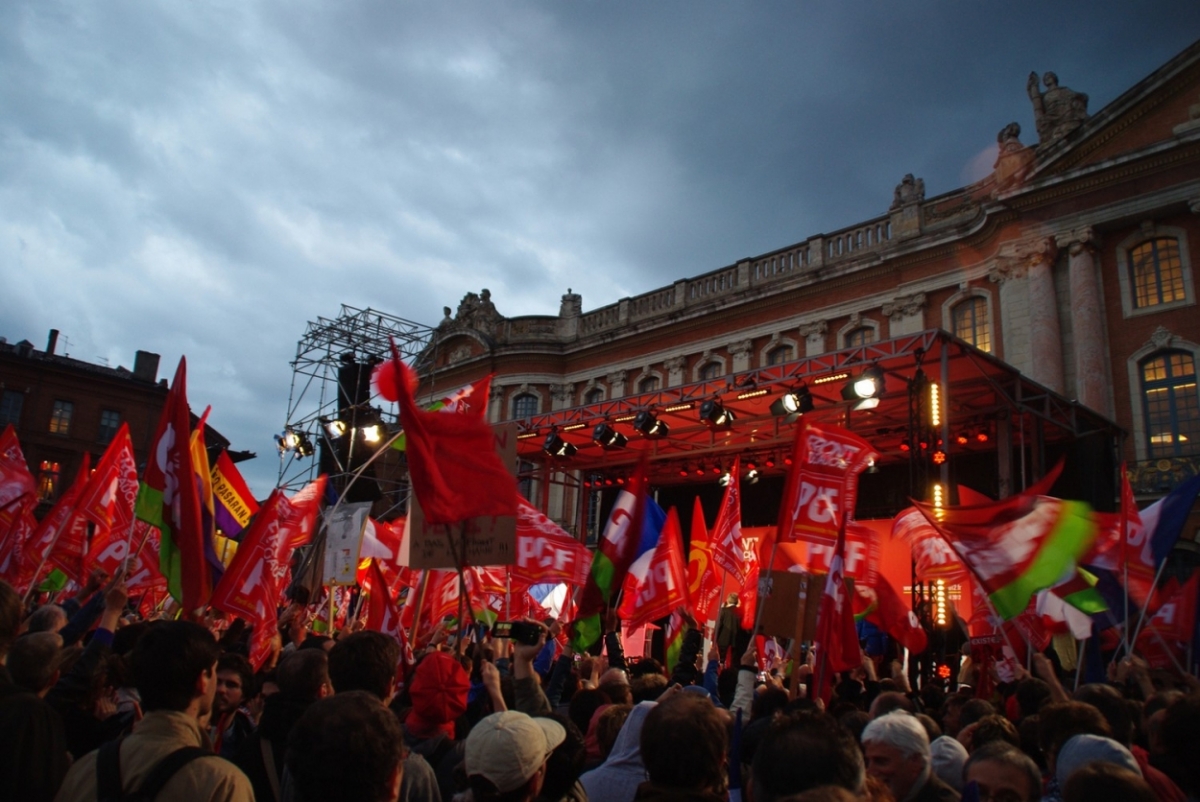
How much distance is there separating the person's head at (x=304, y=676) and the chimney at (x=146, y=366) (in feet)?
161

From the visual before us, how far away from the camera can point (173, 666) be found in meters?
2.84

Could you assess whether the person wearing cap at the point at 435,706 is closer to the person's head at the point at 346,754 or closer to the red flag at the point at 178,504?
the person's head at the point at 346,754

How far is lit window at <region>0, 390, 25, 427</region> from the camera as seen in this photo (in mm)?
42312

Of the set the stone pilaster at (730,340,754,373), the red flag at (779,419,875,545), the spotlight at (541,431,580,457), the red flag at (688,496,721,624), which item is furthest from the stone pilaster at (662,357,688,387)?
the red flag at (779,419,875,545)

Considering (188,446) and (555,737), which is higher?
(188,446)

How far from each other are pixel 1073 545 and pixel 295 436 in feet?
67.4

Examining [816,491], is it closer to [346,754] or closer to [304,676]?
[304,676]

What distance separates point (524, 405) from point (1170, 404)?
21.1m

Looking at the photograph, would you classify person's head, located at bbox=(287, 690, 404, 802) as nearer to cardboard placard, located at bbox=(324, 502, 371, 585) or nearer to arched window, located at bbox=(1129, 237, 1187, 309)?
cardboard placard, located at bbox=(324, 502, 371, 585)

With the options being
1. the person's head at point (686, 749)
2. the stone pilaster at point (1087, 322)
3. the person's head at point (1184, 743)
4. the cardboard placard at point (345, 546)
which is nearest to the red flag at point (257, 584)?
the cardboard placard at point (345, 546)

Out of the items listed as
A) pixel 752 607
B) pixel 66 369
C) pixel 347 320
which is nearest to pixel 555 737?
pixel 752 607

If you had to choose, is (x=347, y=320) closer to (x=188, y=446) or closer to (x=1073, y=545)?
(x=188, y=446)

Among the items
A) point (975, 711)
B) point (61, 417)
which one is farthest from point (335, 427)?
point (61, 417)

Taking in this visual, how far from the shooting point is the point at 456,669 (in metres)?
3.79
